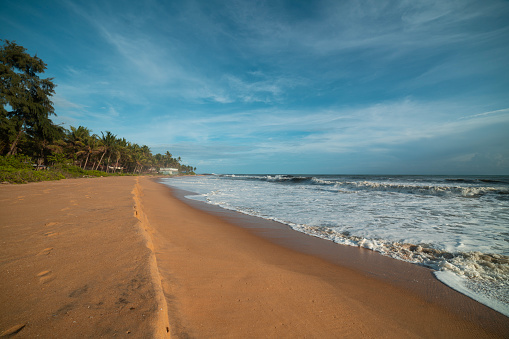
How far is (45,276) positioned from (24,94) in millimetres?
33372

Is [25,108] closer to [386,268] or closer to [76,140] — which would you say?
[76,140]

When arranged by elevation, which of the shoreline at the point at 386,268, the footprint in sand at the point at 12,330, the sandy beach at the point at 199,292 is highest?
the footprint in sand at the point at 12,330

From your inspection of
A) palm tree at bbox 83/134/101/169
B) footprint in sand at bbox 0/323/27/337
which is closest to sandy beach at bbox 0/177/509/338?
footprint in sand at bbox 0/323/27/337

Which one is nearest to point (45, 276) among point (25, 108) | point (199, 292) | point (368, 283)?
point (199, 292)

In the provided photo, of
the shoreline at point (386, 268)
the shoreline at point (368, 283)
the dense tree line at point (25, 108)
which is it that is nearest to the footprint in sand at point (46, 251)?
the shoreline at point (368, 283)

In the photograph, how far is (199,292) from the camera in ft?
7.76

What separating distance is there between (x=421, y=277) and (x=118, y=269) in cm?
432

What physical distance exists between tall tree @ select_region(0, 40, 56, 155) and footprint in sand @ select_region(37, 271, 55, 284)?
3007 cm

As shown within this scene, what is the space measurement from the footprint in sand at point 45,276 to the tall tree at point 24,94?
1184 inches

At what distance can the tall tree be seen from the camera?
21.6 meters

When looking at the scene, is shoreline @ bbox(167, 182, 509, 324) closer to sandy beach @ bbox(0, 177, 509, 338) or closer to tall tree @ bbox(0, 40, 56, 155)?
sandy beach @ bbox(0, 177, 509, 338)

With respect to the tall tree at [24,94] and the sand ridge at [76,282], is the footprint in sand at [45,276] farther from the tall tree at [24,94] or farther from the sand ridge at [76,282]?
the tall tree at [24,94]

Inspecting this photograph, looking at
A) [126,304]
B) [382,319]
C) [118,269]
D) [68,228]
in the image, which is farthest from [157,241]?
[382,319]

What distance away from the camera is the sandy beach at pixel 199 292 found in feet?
5.11
